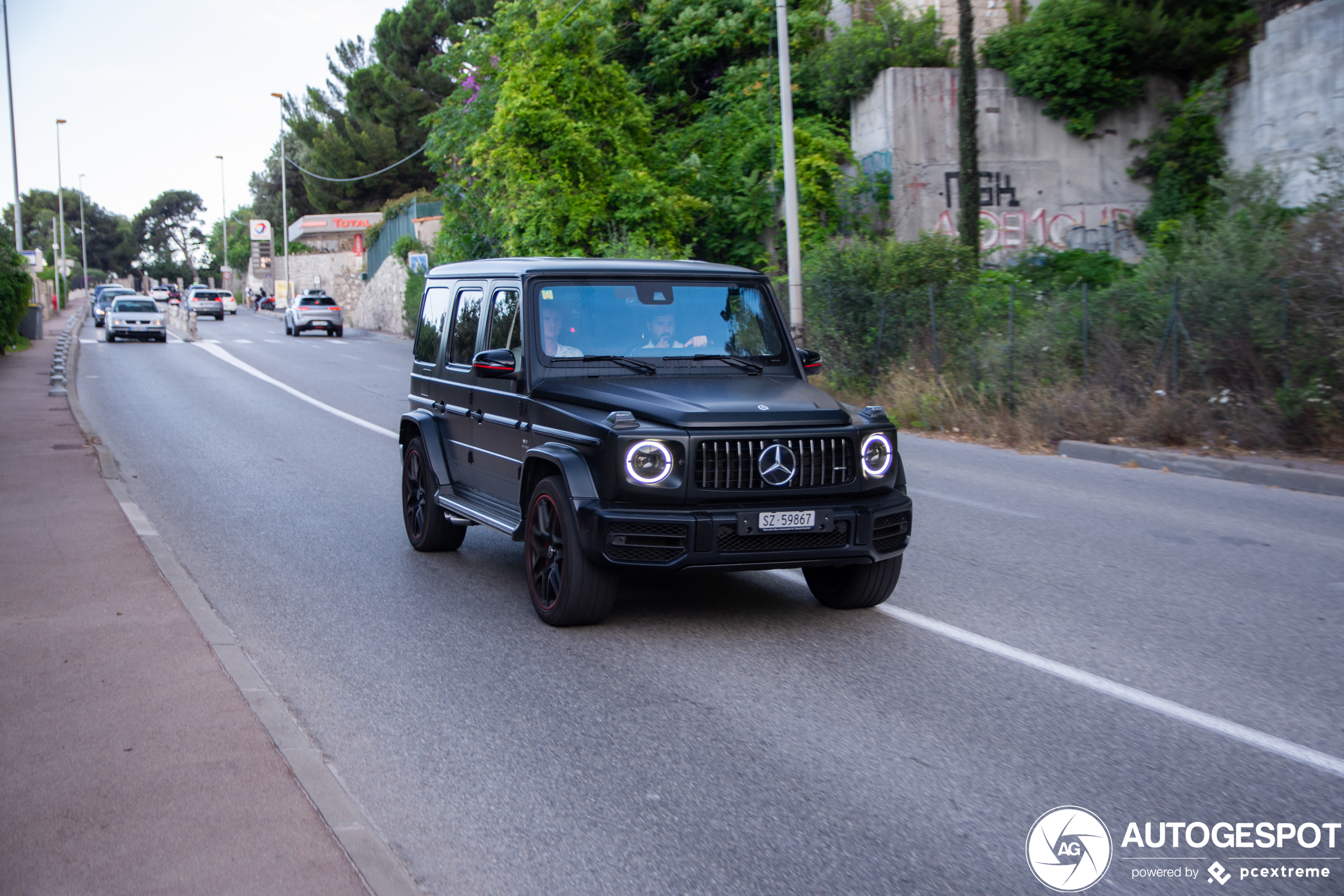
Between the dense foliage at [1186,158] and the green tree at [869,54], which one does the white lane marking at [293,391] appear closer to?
the green tree at [869,54]

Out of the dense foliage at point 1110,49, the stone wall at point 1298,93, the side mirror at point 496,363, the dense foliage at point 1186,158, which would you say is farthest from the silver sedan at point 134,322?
the side mirror at point 496,363

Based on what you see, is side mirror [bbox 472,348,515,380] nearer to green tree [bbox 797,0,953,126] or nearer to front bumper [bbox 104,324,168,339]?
green tree [bbox 797,0,953,126]

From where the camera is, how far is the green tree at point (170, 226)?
151250 mm

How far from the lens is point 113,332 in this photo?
1644 inches

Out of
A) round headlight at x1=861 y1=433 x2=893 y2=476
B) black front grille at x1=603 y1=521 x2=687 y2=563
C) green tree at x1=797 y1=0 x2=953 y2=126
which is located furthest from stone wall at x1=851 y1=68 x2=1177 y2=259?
black front grille at x1=603 y1=521 x2=687 y2=563

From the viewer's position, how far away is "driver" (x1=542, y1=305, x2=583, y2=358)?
6949 millimetres

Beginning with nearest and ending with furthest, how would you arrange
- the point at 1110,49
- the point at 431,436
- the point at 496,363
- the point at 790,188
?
the point at 496,363 < the point at 431,436 < the point at 790,188 < the point at 1110,49

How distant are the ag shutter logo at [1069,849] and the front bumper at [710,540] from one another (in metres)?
2.18

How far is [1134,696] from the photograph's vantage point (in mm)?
5188

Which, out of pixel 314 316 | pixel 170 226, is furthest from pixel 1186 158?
pixel 170 226

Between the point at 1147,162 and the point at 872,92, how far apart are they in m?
7.17

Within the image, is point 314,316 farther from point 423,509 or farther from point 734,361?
point 734,361

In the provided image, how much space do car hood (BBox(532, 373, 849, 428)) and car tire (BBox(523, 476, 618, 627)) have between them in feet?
1.77

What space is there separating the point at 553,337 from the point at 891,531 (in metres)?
2.23
